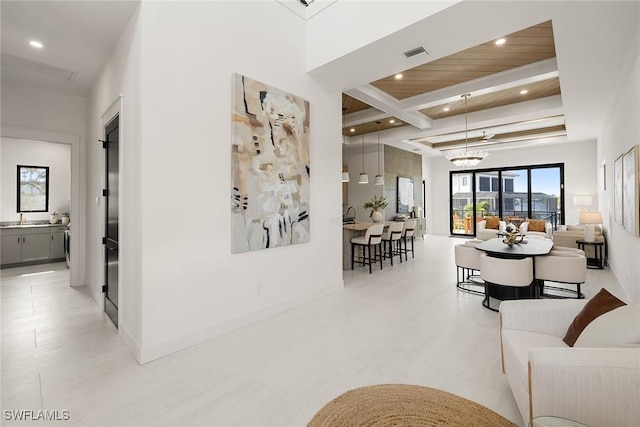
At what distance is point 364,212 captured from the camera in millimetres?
9609

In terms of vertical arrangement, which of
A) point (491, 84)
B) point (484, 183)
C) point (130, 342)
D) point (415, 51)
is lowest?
point (130, 342)

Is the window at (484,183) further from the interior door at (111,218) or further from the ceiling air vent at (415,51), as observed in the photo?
the interior door at (111,218)

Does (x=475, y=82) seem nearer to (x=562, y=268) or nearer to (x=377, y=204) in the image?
(x=562, y=268)

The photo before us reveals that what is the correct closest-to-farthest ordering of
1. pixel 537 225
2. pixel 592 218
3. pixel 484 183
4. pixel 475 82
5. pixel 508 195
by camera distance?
pixel 475 82 → pixel 592 218 → pixel 537 225 → pixel 508 195 → pixel 484 183

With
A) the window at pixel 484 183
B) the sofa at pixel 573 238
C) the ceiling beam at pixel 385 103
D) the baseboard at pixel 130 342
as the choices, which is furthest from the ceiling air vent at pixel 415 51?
the window at pixel 484 183

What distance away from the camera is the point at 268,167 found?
348 centimetres

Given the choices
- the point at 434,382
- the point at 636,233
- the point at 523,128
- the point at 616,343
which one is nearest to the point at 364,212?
the point at 523,128

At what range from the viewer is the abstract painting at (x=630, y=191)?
3.09 metres

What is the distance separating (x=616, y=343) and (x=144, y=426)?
2.67 meters

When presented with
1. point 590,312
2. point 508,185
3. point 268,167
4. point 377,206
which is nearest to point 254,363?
point 268,167

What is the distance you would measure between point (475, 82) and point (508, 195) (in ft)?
22.1

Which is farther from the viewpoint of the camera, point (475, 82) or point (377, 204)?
point (377, 204)

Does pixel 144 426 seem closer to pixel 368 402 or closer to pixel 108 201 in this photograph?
pixel 368 402

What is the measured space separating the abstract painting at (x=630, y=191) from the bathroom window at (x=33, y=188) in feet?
33.7
